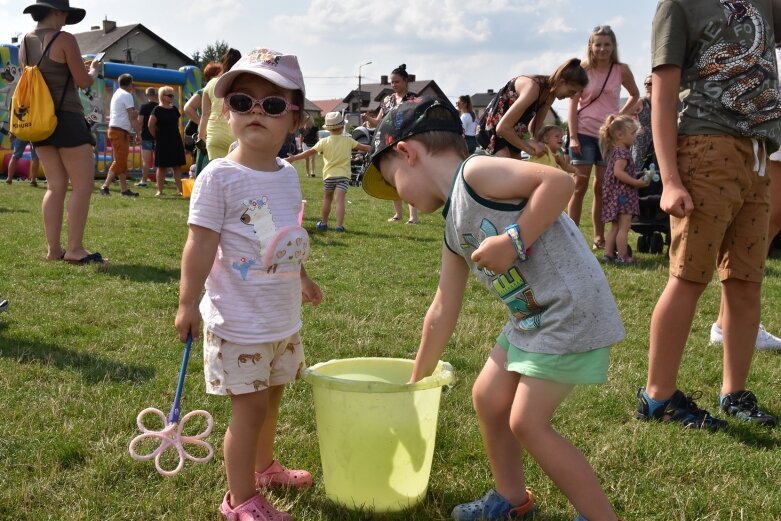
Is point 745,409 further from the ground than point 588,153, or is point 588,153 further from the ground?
point 588,153

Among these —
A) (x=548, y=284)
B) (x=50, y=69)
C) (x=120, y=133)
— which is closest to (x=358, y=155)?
(x=120, y=133)

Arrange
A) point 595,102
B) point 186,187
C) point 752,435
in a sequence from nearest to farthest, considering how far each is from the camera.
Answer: point 752,435
point 595,102
point 186,187

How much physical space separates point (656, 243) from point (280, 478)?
6391mm

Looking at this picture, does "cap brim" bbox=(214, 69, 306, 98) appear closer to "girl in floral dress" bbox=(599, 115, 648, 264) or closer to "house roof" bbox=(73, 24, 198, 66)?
"girl in floral dress" bbox=(599, 115, 648, 264)

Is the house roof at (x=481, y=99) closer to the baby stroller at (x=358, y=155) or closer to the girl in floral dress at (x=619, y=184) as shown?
the baby stroller at (x=358, y=155)

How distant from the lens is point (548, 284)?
2104 millimetres

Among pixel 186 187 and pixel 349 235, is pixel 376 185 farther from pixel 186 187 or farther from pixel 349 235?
pixel 186 187

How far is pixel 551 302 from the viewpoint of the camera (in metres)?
2.10

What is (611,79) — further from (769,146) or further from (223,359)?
(223,359)

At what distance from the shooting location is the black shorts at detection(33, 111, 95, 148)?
18.4 feet

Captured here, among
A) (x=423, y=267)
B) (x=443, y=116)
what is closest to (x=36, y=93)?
(x=423, y=267)

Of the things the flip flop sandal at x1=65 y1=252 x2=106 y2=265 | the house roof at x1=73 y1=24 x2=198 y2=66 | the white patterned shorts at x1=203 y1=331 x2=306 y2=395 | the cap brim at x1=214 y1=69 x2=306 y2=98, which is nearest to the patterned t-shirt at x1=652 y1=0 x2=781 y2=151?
the cap brim at x1=214 y1=69 x2=306 y2=98

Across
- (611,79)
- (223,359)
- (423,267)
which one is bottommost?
(423,267)

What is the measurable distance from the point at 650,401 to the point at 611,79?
4.79 m
